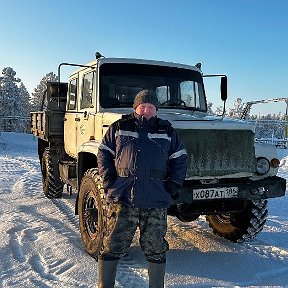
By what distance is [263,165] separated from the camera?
508 centimetres

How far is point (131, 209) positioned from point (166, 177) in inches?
17.3

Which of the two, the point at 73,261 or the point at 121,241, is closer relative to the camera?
the point at 121,241

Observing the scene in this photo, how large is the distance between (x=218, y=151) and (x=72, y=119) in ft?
10.1

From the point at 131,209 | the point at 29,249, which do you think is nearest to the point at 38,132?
the point at 29,249

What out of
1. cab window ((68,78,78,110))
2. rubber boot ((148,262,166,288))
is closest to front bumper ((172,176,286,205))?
rubber boot ((148,262,166,288))

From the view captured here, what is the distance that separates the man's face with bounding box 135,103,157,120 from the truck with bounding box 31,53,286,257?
997 millimetres

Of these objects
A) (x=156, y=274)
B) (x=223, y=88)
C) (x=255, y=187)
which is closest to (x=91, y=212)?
(x=156, y=274)

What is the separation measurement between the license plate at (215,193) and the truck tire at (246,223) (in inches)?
31.0

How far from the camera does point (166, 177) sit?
3646 mm

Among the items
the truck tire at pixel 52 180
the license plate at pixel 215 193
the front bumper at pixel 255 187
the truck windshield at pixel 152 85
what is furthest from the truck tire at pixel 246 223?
the truck tire at pixel 52 180

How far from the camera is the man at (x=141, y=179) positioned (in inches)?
139

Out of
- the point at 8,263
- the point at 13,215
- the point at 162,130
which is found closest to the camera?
the point at 162,130

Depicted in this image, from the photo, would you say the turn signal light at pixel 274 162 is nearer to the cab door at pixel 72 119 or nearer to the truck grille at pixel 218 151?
the truck grille at pixel 218 151

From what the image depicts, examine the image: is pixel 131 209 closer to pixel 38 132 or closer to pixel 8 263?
pixel 8 263
